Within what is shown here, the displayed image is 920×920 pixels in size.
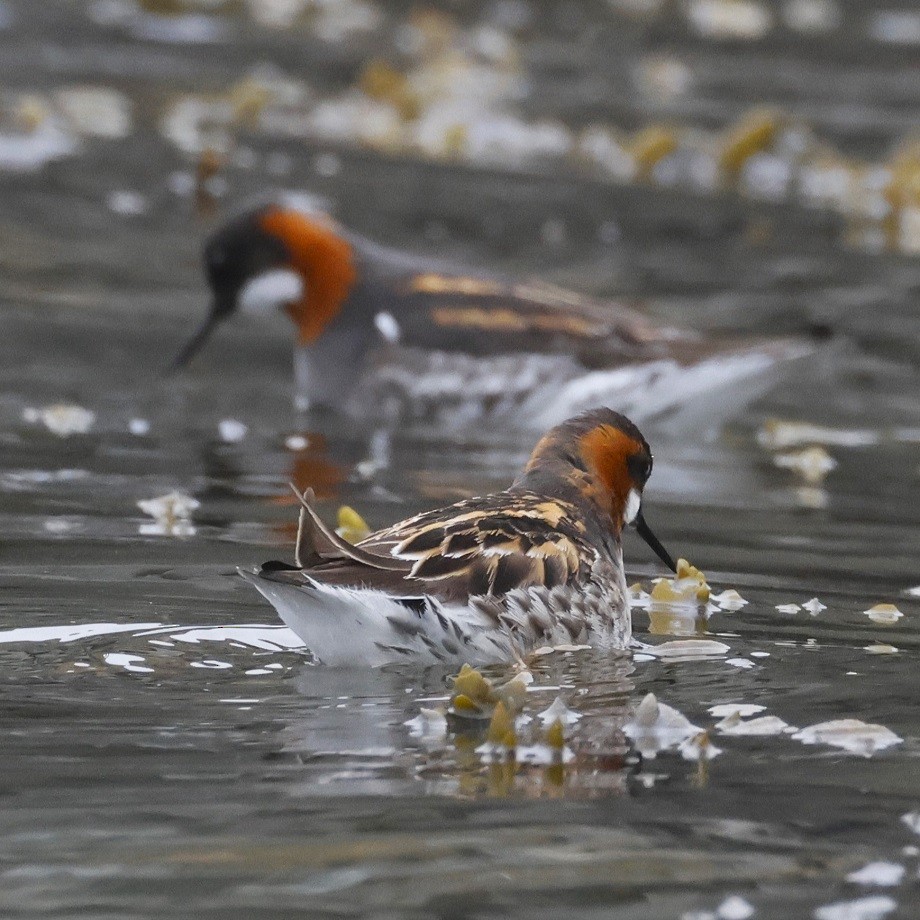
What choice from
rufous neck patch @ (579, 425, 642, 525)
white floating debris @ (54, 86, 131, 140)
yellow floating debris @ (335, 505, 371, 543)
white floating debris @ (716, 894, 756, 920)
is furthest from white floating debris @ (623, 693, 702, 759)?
white floating debris @ (54, 86, 131, 140)

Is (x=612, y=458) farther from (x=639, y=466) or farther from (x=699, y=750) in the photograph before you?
(x=699, y=750)

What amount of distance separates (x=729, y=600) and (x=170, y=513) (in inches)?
82.1

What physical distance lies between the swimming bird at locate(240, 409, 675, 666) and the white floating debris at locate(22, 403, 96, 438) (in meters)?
3.14

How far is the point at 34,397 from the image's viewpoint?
10000 millimetres

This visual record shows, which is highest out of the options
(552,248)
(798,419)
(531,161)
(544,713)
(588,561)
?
(531,161)

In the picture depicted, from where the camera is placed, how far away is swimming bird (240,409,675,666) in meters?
5.68

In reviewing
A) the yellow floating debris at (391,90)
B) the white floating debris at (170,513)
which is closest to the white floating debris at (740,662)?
the white floating debris at (170,513)

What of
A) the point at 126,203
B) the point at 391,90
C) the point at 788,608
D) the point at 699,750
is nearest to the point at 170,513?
the point at 788,608

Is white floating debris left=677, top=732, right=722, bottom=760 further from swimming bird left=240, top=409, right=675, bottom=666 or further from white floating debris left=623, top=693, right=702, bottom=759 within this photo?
swimming bird left=240, top=409, right=675, bottom=666

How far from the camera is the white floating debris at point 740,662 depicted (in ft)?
19.5

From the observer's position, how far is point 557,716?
208 inches

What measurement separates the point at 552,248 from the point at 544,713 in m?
8.71

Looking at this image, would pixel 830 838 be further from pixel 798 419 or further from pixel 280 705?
pixel 798 419

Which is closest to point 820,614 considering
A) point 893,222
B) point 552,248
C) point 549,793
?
point 549,793
